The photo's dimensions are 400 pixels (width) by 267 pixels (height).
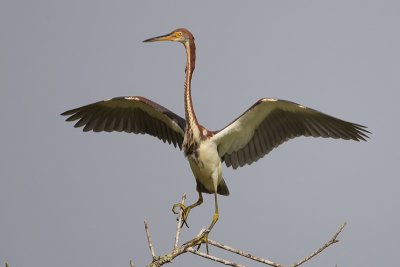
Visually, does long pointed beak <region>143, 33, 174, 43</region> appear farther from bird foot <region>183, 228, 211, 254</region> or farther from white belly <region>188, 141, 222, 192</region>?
bird foot <region>183, 228, 211, 254</region>

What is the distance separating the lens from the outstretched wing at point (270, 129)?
7613 millimetres

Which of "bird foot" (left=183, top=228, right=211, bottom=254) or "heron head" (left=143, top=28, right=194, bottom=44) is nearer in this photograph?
"bird foot" (left=183, top=228, right=211, bottom=254)

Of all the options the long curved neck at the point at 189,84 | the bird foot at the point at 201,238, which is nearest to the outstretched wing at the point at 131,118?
the long curved neck at the point at 189,84

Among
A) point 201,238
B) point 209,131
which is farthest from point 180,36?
point 201,238

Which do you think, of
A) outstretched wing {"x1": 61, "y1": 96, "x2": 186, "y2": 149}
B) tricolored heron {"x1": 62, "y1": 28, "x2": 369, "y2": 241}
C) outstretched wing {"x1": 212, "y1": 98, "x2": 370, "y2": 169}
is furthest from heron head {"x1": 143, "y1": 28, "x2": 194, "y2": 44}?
outstretched wing {"x1": 212, "y1": 98, "x2": 370, "y2": 169}

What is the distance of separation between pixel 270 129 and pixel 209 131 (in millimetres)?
874

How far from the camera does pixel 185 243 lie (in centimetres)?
638

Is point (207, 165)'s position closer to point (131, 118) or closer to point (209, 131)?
point (209, 131)

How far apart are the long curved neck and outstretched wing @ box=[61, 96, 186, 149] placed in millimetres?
677

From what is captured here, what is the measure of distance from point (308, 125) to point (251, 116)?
2.67 ft

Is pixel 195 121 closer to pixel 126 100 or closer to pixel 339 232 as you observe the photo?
pixel 126 100

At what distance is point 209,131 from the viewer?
7539mm

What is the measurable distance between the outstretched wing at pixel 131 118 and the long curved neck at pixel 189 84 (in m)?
0.68

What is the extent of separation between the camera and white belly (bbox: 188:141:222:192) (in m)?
7.30
